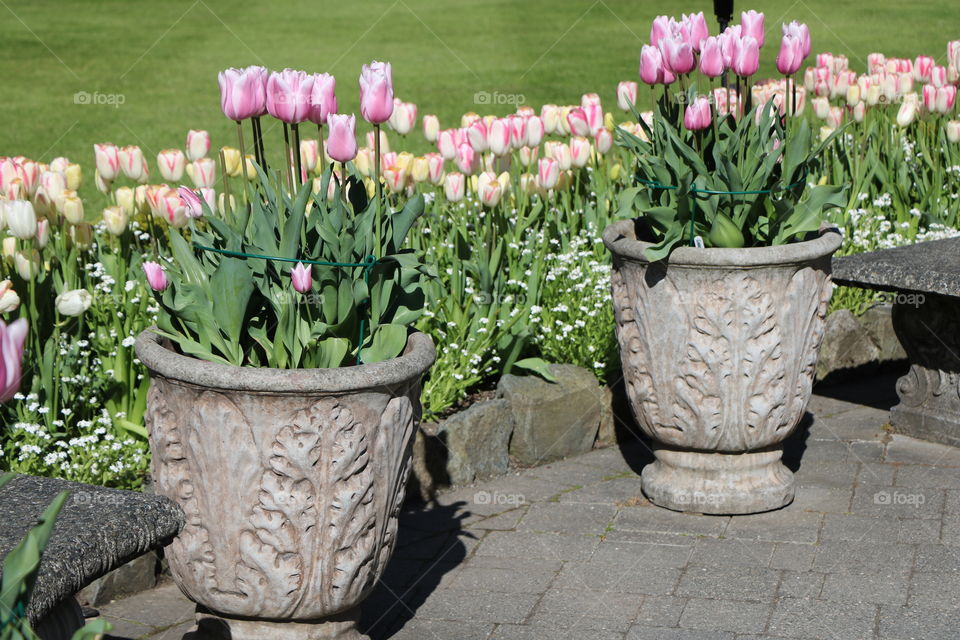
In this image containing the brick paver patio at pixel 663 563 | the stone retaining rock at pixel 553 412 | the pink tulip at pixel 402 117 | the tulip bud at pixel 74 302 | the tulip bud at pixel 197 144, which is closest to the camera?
the brick paver patio at pixel 663 563

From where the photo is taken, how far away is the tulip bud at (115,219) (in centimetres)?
467

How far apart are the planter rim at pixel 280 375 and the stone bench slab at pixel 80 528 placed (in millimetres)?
505

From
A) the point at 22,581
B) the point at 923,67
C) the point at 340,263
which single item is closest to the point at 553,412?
the point at 340,263

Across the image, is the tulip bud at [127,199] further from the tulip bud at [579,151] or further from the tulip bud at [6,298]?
the tulip bud at [579,151]

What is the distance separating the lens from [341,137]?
318 cm

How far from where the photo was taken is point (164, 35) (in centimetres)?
1453

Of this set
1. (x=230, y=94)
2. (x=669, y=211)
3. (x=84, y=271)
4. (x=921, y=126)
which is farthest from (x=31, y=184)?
(x=921, y=126)

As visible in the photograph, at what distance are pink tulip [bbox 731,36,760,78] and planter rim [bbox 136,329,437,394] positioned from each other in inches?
64.4

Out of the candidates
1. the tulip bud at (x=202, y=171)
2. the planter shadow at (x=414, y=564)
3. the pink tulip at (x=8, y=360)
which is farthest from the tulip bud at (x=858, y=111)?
the pink tulip at (x=8, y=360)

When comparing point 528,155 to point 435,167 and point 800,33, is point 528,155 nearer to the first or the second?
point 435,167

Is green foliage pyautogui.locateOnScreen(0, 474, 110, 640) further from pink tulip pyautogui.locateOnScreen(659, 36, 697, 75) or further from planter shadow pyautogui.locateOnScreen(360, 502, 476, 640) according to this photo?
pink tulip pyautogui.locateOnScreen(659, 36, 697, 75)

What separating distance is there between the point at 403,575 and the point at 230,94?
5.34 ft

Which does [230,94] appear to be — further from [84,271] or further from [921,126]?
[921,126]

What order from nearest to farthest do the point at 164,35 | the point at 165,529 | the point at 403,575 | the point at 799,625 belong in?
the point at 165,529 < the point at 799,625 < the point at 403,575 < the point at 164,35
